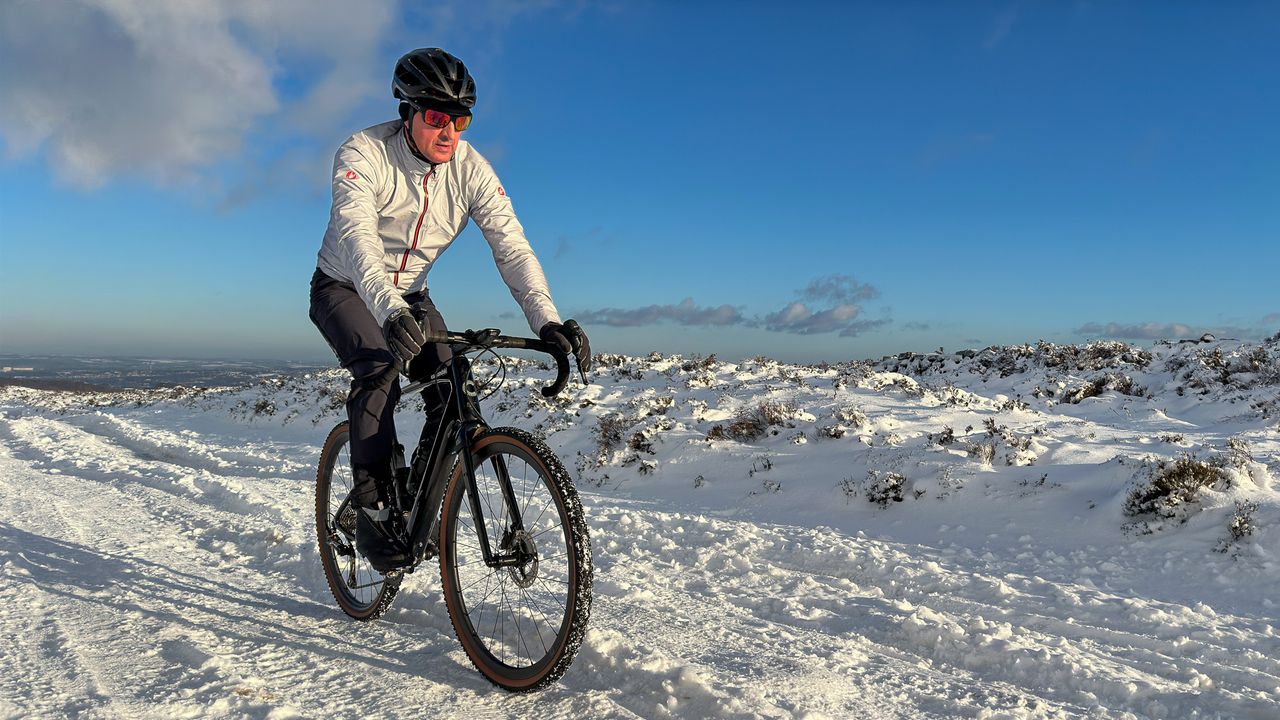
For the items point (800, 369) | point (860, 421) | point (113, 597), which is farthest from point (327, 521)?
point (800, 369)

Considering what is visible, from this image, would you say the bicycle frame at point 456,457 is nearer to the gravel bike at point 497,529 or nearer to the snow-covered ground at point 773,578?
the gravel bike at point 497,529

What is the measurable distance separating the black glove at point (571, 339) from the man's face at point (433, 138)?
116cm

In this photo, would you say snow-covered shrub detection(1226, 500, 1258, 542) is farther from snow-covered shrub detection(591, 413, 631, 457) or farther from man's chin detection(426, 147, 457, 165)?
snow-covered shrub detection(591, 413, 631, 457)

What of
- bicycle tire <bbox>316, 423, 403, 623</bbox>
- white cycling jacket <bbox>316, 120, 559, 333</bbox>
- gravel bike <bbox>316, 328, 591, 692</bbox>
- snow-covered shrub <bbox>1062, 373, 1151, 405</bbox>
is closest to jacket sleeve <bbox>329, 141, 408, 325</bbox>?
white cycling jacket <bbox>316, 120, 559, 333</bbox>

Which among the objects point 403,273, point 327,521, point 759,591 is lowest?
point 759,591

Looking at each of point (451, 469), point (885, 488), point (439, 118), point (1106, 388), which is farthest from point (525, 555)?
point (1106, 388)

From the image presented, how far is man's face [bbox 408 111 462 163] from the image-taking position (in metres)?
3.81

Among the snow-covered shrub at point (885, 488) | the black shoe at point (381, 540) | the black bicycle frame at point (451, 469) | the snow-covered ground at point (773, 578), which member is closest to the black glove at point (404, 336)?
the black bicycle frame at point (451, 469)

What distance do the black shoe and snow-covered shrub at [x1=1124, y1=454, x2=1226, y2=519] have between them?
16.9ft

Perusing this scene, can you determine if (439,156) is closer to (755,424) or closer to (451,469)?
(451,469)

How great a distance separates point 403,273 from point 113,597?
8.60 feet

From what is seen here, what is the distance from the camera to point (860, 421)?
8352 millimetres

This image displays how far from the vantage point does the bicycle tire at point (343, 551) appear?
4.07 m

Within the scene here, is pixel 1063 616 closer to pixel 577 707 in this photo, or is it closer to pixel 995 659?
pixel 995 659
